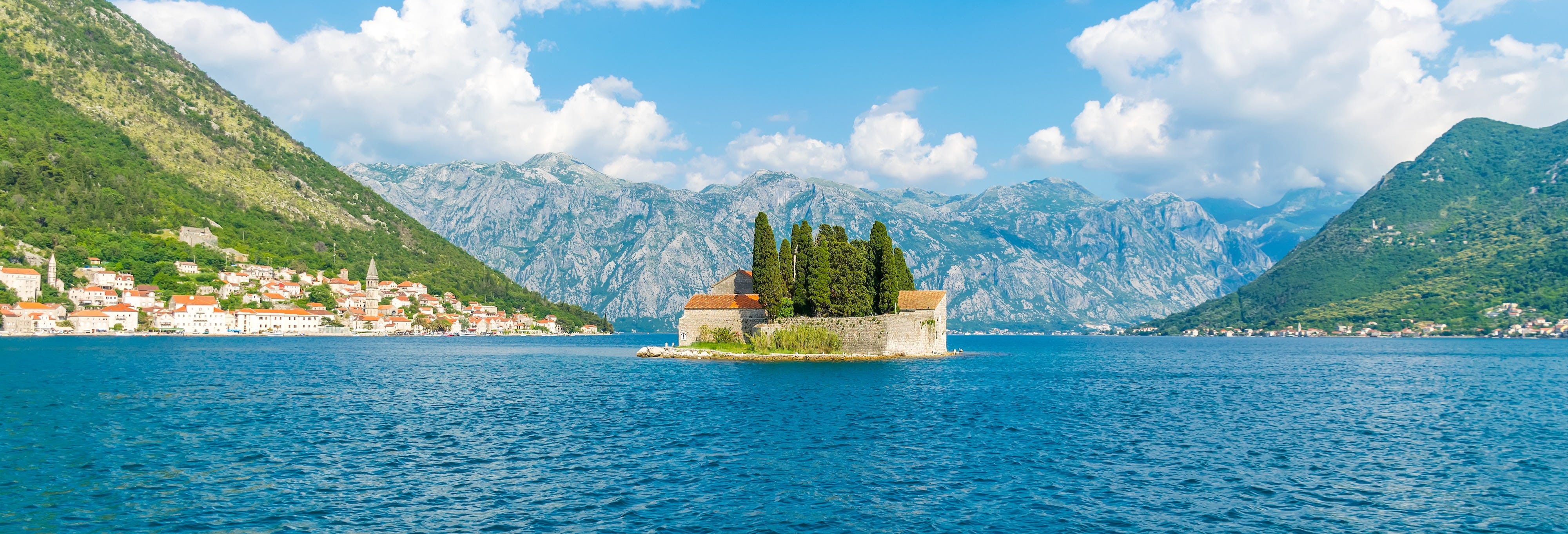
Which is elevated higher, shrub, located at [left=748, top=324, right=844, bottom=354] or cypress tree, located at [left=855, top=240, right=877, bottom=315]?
cypress tree, located at [left=855, top=240, right=877, bottom=315]

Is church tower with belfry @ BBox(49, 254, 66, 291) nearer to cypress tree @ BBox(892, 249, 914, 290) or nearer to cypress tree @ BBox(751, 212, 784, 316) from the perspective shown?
cypress tree @ BBox(751, 212, 784, 316)

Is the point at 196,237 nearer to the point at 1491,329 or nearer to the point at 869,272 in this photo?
the point at 869,272

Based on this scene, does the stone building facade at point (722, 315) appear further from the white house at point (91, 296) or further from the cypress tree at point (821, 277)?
the white house at point (91, 296)

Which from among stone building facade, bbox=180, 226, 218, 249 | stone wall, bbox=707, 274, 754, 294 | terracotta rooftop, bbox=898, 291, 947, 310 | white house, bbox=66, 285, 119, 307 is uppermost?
stone building facade, bbox=180, 226, 218, 249

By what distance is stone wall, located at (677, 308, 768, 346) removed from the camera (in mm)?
80062

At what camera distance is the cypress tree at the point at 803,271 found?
74.1m

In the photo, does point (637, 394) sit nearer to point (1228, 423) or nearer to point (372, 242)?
point (1228, 423)

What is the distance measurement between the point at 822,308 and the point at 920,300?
10.3 m

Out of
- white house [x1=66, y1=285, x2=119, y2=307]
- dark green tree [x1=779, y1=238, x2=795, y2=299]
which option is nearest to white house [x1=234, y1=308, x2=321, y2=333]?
white house [x1=66, y1=285, x2=119, y2=307]

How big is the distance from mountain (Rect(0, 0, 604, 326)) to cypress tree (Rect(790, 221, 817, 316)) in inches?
4497

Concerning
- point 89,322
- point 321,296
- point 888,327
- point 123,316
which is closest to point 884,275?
point 888,327

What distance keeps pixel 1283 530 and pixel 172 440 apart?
2991 cm

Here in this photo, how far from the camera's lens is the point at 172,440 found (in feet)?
86.0

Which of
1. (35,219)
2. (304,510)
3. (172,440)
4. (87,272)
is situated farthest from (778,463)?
(35,219)
